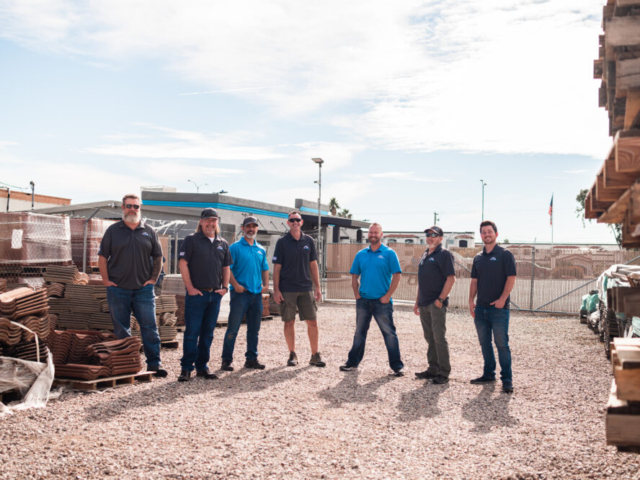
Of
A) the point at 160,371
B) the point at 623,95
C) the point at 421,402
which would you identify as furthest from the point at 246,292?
the point at 623,95

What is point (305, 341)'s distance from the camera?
437 inches

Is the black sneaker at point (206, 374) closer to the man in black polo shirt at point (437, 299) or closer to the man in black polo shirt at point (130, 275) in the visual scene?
the man in black polo shirt at point (130, 275)

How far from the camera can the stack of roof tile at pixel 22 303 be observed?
6773 millimetres

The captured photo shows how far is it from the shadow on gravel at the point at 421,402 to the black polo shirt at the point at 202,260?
9.41ft

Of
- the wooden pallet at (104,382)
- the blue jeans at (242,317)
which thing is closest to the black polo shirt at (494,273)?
Result: the blue jeans at (242,317)

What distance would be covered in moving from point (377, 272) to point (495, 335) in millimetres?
1798

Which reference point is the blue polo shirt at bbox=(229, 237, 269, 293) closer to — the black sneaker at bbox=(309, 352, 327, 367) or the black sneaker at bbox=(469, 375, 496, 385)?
the black sneaker at bbox=(309, 352, 327, 367)

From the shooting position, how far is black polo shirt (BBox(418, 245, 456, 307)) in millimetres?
7707

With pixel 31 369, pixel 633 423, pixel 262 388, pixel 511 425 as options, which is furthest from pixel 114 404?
A: pixel 633 423

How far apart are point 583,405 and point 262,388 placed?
3689 mm

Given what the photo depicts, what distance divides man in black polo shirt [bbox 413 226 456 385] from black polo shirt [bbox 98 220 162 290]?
371cm

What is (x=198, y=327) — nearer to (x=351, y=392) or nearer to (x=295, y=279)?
(x=295, y=279)

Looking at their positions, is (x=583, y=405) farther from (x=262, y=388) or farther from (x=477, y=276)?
(x=262, y=388)

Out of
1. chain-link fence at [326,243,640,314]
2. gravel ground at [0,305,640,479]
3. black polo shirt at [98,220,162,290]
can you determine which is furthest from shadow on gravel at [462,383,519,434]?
chain-link fence at [326,243,640,314]
